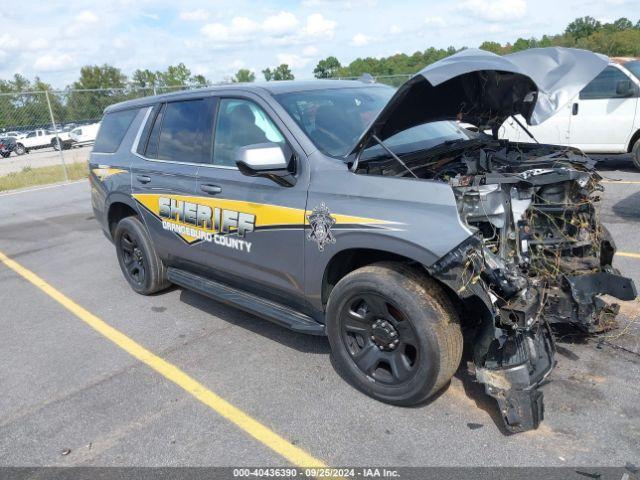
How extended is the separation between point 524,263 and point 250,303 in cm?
191

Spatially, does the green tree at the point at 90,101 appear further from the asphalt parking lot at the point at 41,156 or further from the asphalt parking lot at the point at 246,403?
the asphalt parking lot at the point at 246,403

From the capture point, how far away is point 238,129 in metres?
3.95

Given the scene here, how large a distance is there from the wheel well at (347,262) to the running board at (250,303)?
226mm

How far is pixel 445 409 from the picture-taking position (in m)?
3.15

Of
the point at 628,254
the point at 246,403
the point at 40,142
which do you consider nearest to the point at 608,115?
the point at 628,254

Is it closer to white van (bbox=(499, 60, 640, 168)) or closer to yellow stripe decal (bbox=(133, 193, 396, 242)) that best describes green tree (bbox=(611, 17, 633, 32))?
white van (bbox=(499, 60, 640, 168))

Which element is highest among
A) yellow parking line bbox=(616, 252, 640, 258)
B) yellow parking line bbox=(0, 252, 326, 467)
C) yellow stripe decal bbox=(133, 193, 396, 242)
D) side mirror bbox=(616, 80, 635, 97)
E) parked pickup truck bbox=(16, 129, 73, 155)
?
side mirror bbox=(616, 80, 635, 97)

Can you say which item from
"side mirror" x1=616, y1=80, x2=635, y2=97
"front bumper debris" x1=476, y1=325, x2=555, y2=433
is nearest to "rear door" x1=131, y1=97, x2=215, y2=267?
"front bumper debris" x1=476, y1=325, x2=555, y2=433

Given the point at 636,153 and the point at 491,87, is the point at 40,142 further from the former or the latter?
the point at 491,87

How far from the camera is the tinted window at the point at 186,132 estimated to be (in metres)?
4.20

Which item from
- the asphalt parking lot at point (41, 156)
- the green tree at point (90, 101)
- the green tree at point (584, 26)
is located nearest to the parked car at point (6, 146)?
the asphalt parking lot at point (41, 156)

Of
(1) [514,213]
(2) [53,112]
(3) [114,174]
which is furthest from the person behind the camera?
(2) [53,112]

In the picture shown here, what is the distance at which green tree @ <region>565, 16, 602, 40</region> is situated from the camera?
160 ft

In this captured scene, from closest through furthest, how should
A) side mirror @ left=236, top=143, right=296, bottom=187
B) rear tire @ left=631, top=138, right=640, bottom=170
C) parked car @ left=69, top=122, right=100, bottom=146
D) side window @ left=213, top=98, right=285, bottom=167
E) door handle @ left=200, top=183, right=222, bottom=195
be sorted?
1. side mirror @ left=236, top=143, right=296, bottom=187
2. side window @ left=213, top=98, right=285, bottom=167
3. door handle @ left=200, top=183, right=222, bottom=195
4. rear tire @ left=631, top=138, right=640, bottom=170
5. parked car @ left=69, top=122, right=100, bottom=146
